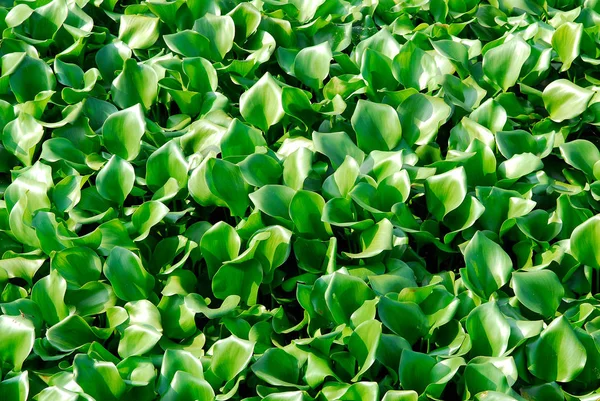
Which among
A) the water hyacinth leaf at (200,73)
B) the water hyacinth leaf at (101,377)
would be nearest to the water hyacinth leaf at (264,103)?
the water hyacinth leaf at (200,73)

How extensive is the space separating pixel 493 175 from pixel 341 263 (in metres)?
0.60

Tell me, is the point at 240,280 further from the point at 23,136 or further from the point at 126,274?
the point at 23,136

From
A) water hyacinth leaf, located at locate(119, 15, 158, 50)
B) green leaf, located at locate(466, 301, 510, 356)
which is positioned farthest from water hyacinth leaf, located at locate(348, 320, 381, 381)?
water hyacinth leaf, located at locate(119, 15, 158, 50)

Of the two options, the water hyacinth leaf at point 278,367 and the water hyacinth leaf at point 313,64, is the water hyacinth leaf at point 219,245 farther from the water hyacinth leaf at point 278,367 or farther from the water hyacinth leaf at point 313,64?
the water hyacinth leaf at point 313,64

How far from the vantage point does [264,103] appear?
2.90m

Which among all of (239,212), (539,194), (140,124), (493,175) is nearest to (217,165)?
(239,212)

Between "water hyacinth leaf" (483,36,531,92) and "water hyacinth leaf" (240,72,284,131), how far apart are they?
31.4 inches

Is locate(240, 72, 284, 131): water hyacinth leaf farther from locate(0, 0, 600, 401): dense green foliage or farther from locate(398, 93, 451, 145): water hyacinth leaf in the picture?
locate(398, 93, 451, 145): water hyacinth leaf

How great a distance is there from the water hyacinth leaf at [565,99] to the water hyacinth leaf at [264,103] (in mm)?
978

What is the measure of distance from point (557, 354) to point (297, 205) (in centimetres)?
85

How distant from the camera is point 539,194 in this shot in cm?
277

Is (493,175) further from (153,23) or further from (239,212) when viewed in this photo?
(153,23)

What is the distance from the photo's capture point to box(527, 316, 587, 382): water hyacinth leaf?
213 cm

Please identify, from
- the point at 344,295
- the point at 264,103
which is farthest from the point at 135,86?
the point at 344,295
